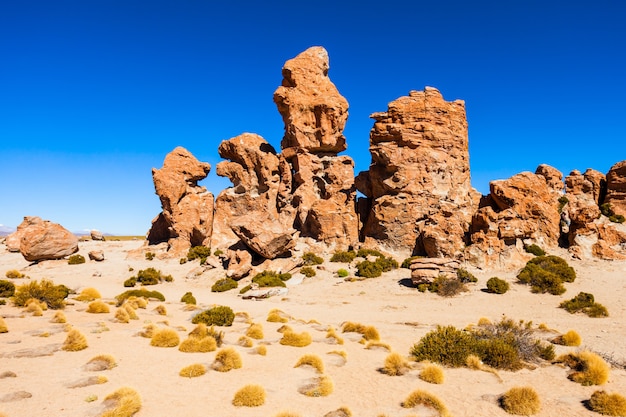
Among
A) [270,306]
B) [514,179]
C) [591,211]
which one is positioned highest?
[514,179]

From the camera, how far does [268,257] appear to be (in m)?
29.9

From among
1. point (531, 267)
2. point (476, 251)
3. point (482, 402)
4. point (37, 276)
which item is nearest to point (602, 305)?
point (531, 267)

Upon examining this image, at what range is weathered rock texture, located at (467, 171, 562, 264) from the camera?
26.1 meters

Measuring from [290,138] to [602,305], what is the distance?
32353mm

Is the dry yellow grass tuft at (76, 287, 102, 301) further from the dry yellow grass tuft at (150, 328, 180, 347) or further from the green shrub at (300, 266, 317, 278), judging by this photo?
the green shrub at (300, 266, 317, 278)

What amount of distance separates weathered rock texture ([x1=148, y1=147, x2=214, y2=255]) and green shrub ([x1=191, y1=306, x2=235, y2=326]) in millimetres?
24603

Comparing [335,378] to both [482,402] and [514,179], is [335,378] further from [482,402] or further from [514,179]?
[514,179]

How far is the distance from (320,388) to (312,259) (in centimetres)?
2277

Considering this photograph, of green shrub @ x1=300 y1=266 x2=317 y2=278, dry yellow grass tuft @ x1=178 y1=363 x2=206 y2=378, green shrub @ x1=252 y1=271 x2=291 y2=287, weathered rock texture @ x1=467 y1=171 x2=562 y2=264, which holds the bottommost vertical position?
dry yellow grass tuft @ x1=178 y1=363 x2=206 y2=378

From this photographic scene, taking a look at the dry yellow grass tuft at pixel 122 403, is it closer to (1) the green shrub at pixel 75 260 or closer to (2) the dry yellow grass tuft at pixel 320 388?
(2) the dry yellow grass tuft at pixel 320 388

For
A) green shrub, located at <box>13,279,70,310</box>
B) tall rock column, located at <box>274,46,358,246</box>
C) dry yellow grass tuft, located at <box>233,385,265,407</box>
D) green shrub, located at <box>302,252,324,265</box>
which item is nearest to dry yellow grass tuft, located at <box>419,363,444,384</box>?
dry yellow grass tuft, located at <box>233,385,265,407</box>

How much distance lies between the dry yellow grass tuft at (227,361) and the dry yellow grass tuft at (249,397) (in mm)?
2023

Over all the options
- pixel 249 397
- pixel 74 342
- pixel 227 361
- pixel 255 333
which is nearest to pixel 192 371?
pixel 227 361

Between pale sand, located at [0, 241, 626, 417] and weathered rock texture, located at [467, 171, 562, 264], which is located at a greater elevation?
weathered rock texture, located at [467, 171, 562, 264]
